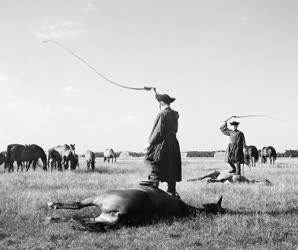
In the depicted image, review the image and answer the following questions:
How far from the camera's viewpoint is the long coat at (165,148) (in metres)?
8.35

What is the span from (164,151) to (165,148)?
0.07 meters

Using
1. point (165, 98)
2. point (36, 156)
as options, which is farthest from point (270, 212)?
point (36, 156)

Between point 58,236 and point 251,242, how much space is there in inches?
103

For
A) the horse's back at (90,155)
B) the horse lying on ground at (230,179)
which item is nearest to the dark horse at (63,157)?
the horse's back at (90,155)

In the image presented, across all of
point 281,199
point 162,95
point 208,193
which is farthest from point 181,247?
point 208,193

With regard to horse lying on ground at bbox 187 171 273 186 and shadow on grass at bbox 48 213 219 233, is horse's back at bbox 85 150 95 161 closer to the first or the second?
horse lying on ground at bbox 187 171 273 186

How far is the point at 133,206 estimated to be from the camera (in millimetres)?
6551

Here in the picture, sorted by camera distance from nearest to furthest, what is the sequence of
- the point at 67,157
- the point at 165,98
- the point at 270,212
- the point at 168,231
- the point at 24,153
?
the point at 168,231 → the point at 270,212 → the point at 165,98 → the point at 67,157 → the point at 24,153

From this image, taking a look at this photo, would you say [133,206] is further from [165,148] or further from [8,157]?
[8,157]

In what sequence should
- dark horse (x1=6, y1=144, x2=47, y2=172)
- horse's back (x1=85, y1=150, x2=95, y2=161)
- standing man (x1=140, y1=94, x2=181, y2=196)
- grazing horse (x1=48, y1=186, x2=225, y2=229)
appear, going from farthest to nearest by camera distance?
horse's back (x1=85, y1=150, x2=95, y2=161) → dark horse (x1=6, y1=144, x2=47, y2=172) → standing man (x1=140, y1=94, x2=181, y2=196) → grazing horse (x1=48, y1=186, x2=225, y2=229)

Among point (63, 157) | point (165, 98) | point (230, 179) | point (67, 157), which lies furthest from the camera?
point (63, 157)

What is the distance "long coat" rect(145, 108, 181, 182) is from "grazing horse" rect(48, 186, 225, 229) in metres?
0.98

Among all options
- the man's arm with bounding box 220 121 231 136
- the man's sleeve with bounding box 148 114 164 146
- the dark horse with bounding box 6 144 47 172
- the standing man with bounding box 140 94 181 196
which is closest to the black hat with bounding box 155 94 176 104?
the standing man with bounding box 140 94 181 196

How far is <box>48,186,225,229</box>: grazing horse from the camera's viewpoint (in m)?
6.42
